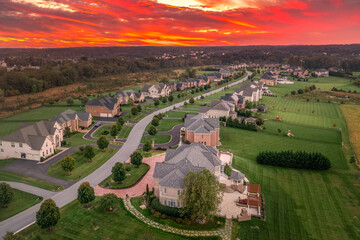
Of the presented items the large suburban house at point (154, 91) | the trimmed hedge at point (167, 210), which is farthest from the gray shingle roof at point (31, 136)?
the large suburban house at point (154, 91)

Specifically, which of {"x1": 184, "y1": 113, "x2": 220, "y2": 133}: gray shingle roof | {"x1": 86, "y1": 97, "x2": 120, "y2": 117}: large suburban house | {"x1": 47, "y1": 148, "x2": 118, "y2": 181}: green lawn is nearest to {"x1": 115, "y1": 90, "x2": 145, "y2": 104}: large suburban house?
{"x1": 86, "y1": 97, "x2": 120, "y2": 117}: large suburban house

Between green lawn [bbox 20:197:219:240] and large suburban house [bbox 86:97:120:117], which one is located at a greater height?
large suburban house [bbox 86:97:120:117]

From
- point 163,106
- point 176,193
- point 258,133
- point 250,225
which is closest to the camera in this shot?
point 250,225

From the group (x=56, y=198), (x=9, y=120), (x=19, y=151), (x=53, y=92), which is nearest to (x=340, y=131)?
(x=56, y=198)

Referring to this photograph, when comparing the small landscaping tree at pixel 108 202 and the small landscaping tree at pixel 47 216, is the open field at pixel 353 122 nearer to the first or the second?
the small landscaping tree at pixel 108 202

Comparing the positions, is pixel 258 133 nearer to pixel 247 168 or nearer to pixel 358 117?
pixel 247 168

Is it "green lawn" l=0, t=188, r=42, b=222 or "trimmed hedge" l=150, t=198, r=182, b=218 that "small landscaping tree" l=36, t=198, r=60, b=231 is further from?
"trimmed hedge" l=150, t=198, r=182, b=218
